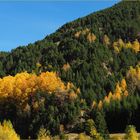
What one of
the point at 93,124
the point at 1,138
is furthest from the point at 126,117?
the point at 1,138

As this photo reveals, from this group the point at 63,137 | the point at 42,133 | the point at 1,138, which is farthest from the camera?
the point at 42,133

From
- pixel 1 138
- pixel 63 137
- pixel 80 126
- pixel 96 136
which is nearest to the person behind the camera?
pixel 1 138

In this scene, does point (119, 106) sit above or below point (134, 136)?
above

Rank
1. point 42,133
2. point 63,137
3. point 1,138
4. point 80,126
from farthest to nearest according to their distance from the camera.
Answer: point 80,126 → point 42,133 → point 63,137 → point 1,138

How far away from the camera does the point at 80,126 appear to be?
196375 mm

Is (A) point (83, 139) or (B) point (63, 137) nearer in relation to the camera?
(A) point (83, 139)

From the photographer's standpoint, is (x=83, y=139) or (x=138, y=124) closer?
(x=83, y=139)

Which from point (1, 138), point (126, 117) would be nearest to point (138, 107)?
point (126, 117)

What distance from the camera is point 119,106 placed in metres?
194

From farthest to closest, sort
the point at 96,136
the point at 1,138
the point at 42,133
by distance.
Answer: the point at 42,133 → the point at 96,136 → the point at 1,138

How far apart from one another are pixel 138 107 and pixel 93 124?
74.5 ft

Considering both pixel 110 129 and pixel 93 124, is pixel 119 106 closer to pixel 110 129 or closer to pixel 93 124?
pixel 110 129

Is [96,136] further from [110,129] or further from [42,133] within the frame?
[110,129]

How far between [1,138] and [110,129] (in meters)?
65.7
